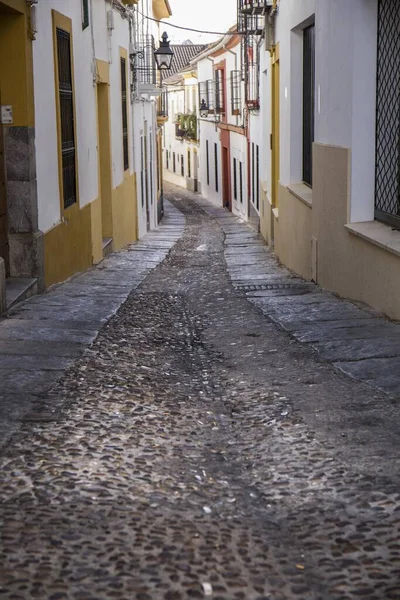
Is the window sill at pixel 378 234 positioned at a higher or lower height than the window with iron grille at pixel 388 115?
lower

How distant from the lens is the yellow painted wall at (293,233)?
978cm

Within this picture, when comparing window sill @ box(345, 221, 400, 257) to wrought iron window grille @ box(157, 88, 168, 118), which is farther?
wrought iron window grille @ box(157, 88, 168, 118)

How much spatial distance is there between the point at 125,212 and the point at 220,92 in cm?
1706

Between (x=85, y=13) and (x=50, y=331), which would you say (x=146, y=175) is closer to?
(x=85, y=13)

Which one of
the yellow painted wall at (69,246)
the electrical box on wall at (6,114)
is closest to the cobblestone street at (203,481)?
the electrical box on wall at (6,114)

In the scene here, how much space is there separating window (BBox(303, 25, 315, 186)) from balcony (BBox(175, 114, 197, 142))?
3052cm

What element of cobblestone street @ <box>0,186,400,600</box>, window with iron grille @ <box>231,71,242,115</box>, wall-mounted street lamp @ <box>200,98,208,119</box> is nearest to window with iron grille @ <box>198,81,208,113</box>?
wall-mounted street lamp @ <box>200,98,208,119</box>

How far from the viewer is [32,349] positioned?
5.62 m

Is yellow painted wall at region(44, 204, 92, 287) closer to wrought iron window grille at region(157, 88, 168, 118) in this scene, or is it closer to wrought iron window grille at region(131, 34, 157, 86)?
wrought iron window grille at region(131, 34, 157, 86)

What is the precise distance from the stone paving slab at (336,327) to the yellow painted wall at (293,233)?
0.80 feet

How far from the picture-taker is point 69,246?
10102 mm

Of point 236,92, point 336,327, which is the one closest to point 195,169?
point 236,92

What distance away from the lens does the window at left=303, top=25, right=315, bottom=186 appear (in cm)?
1024

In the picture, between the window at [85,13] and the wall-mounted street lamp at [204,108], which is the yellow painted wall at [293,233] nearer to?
the window at [85,13]
